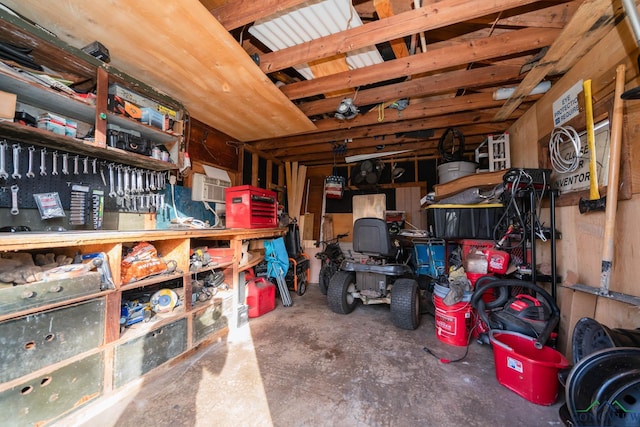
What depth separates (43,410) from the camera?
3.88 feet

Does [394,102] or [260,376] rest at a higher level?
[394,102]

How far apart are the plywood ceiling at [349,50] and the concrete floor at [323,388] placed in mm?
2333

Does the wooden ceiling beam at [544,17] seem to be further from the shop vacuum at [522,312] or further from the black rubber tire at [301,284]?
the black rubber tire at [301,284]

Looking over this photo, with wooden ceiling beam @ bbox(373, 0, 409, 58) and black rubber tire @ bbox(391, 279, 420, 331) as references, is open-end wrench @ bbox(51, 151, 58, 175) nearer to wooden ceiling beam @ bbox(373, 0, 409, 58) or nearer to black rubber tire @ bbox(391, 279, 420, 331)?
wooden ceiling beam @ bbox(373, 0, 409, 58)

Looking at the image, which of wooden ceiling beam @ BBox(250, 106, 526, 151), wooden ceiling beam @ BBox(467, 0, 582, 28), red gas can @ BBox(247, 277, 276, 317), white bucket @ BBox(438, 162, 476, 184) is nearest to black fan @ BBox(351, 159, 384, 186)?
wooden ceiling beam @ BBox(250, 106, 526, 151)

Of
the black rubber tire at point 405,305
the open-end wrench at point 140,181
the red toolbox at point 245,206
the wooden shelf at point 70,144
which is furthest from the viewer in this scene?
the red toolbox at point 245,206

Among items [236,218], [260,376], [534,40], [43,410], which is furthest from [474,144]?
[43,410]

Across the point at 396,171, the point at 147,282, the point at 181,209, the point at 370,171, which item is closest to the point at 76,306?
the point at 147,282

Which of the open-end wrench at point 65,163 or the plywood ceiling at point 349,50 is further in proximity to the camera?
the open-end wrench at point 65,163

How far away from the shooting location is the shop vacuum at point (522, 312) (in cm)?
159

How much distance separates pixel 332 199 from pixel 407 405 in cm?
414

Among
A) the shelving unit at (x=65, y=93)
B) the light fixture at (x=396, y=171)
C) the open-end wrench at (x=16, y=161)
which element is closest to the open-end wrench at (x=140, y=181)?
the shelving unit at (x=65, y=93)

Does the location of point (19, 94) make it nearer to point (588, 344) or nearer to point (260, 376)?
point (260, 376)

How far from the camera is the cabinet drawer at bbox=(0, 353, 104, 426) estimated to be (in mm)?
1097
